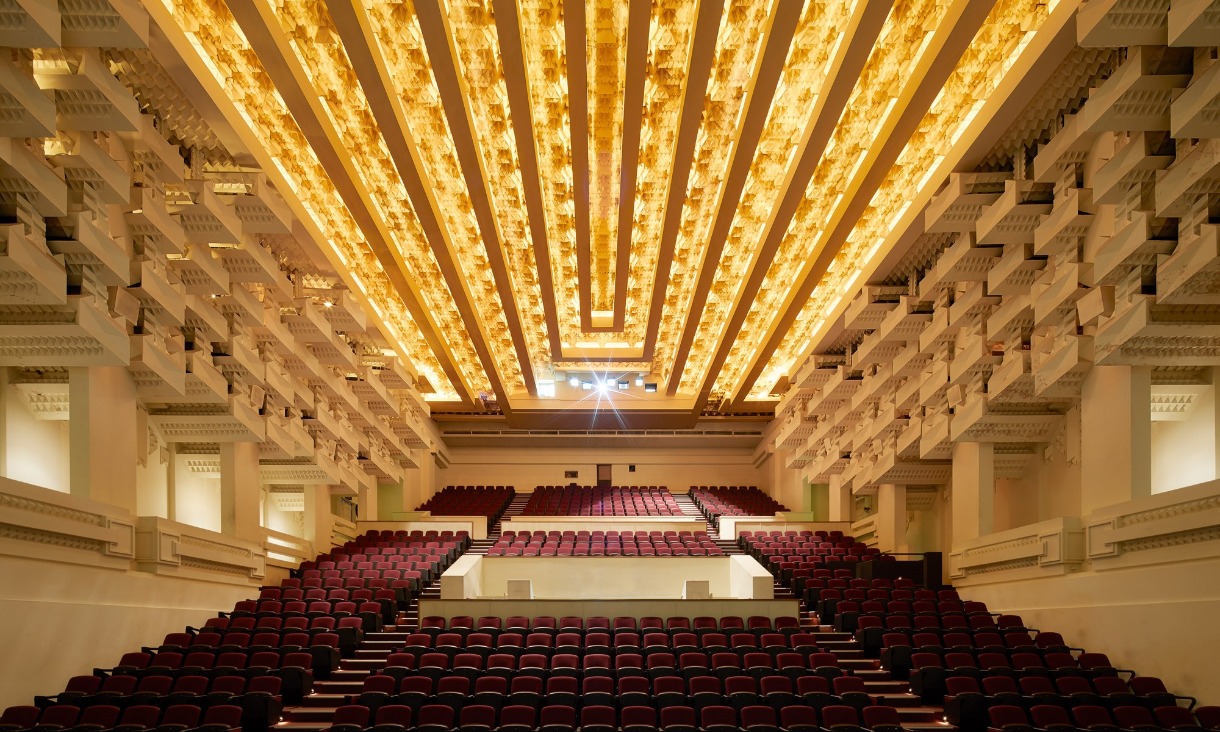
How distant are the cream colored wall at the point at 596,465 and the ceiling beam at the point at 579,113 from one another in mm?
18608

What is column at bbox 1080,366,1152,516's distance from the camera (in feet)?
36.6

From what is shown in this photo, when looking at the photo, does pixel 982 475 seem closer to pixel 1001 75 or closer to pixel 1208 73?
pixel 1001 75

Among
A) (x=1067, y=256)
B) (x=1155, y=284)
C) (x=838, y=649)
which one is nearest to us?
(x=1155, y=284)

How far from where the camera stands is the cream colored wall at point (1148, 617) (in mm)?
9648

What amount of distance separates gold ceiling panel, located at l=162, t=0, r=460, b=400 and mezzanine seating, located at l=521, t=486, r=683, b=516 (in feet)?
32.3

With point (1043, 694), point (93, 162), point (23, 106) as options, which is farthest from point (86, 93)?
point (1043, 694)

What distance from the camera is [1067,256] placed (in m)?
11.8

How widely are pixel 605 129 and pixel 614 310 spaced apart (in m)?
6.41

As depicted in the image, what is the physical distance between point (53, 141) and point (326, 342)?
7300mm

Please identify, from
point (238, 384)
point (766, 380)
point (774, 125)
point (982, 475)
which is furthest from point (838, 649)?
point (766, 380)

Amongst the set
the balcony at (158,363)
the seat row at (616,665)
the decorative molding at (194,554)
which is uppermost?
the balcony at (158,363)

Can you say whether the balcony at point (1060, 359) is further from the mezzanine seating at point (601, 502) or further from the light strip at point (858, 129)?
the mezzanine seating at point (601, 502)

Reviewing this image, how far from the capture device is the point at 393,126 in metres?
10.9

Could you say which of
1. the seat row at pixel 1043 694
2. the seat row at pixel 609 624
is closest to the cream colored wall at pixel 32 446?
the seat row at pixel 609 624
